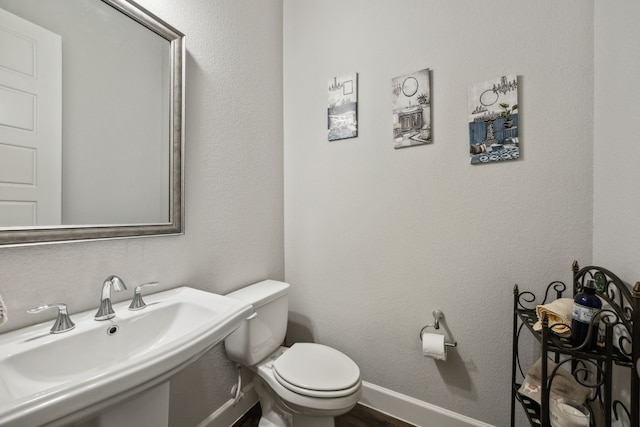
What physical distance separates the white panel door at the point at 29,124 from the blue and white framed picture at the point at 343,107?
1.14 metres

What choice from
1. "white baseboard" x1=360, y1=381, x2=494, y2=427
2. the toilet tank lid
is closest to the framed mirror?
the toilet tank lid

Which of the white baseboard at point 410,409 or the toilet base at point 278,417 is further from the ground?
the toilet base at point 278,417

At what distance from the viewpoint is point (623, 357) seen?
28.2 inches

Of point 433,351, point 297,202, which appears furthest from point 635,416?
point 297,202

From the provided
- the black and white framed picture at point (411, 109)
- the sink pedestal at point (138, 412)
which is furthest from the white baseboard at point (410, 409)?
the black and white framed picture at point (411, 109)

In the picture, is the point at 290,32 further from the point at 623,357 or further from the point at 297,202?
the point at 623,357

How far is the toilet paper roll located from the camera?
1148mm

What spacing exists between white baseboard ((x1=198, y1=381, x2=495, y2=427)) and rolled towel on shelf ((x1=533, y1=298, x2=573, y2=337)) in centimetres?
68

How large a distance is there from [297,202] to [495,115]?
3.71ft

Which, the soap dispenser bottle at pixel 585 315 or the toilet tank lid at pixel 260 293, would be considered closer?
the soap dispenser bottle at pixel 585 315

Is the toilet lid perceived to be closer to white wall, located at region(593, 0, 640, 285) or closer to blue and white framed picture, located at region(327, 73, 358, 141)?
white wall, located at region(593, 0, 640, 285)

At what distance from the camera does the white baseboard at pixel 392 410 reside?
1211 millimetres

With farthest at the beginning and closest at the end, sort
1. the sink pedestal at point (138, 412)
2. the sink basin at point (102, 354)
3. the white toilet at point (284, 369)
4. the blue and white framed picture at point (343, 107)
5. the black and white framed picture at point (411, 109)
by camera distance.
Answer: the blue and white framed picture at point (343, 107)
the black and white framed picture at point (411, 109)
the white toilet at point (284, 369)
the sink pedestal at point (138, 412)
the sink basin at point (102, 354)

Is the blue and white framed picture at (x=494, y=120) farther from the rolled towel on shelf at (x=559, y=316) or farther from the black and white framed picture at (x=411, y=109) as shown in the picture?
the rolled towel on shelf at (x=559, y=316)
